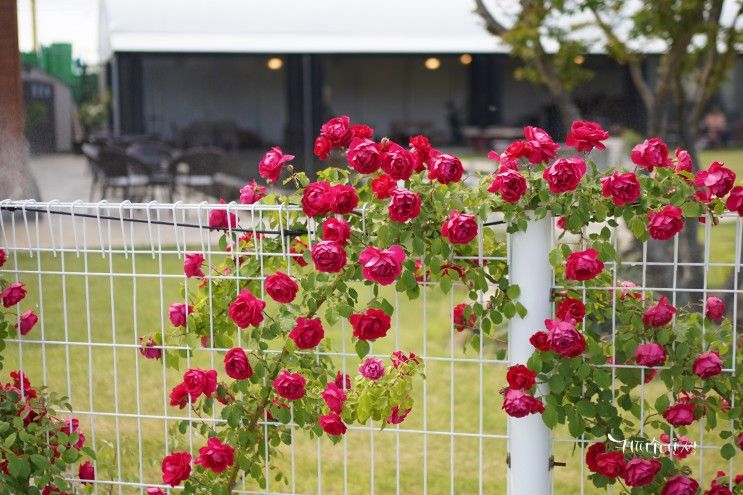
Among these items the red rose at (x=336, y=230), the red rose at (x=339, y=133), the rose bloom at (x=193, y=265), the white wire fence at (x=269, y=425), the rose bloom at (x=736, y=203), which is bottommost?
the white wire fence at (x=269, y=425)

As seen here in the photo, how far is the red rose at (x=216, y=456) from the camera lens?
225cm

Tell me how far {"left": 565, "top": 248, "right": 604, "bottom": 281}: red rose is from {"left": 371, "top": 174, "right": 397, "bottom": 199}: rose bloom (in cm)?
39

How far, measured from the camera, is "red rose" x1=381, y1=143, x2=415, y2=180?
209 cm

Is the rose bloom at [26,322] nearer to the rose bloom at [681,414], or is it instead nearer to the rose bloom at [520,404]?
the rose bloom at [520,404]

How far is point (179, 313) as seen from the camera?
92.5 inches

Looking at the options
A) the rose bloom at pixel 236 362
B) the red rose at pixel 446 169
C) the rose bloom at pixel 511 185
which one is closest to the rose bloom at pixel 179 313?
the rose bloom at pixel 236 362

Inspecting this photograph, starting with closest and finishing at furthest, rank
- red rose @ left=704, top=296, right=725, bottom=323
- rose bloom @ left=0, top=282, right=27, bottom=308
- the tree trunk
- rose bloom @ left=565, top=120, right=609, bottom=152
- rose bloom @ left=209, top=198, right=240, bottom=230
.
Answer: rose bloom @ left=565, top=120, right=609, bottom=152 → red rose @ left=704, top=296, right=725, bottom=323 → rose bloom @ left=209, top=198, right=240, bottom=230 → rose bloom @ left=0, top=282, right=27, bottom=308 → the tree trunk

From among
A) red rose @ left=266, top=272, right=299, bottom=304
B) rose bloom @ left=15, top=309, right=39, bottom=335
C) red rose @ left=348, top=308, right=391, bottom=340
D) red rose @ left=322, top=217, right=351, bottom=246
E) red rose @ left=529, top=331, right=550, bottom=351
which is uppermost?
red rose @ left=322, top=217, right=351, bottom=246

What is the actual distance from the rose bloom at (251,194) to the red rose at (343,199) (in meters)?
0.30

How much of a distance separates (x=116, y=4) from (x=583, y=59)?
181 inches

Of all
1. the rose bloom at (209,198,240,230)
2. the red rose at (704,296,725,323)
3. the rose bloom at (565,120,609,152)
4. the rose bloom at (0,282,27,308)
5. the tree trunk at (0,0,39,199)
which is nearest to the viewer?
the rose bloom at (565,120,609,152)

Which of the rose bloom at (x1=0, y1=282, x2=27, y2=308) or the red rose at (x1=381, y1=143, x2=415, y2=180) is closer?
the red rose at (x1=381, y1=143, x2=415, y2=180)

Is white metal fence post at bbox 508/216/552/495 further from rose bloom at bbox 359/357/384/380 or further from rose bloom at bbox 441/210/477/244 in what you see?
rose bloom at bbox 359/357/384/380

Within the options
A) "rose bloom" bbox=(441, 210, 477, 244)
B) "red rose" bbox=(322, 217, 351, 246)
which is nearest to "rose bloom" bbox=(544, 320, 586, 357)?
"rose bloom" bbox=(441, 210, 477, 244)
